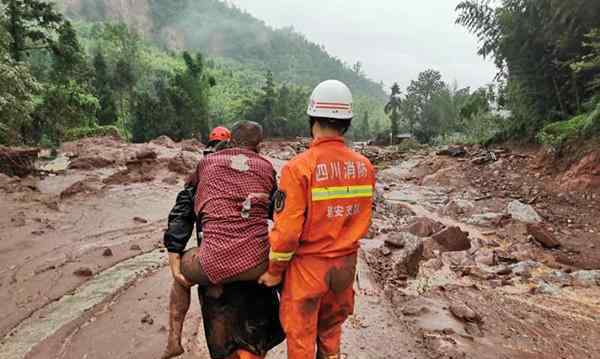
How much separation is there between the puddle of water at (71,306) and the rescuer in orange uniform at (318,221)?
101 inches

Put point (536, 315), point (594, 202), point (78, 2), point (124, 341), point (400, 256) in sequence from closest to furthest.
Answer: point (124, 341) → point (536, 315) → point (400, 256) → point (594, 202) → point (78, 2)

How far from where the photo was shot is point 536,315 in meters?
3.93

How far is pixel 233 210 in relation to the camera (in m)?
1.89

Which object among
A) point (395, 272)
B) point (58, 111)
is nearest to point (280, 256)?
point (395, 272)

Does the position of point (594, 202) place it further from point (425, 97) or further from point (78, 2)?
point (78, 2)

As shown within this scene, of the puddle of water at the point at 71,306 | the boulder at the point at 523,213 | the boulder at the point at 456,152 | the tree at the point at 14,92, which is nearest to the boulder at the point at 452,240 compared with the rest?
the boulder at the point at 523,213

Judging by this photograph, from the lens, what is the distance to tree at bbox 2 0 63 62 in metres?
17.0

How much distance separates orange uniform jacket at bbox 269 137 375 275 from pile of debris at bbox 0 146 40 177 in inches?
460

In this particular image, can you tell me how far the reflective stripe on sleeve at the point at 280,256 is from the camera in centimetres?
180

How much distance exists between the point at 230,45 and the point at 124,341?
145483 mm

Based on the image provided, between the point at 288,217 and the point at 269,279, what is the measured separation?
33 centimetres

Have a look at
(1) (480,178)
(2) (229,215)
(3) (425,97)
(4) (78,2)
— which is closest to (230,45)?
(4) (78,2)

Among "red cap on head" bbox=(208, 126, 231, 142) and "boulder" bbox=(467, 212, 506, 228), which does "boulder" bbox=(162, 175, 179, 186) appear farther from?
"red cap on head" bbox=(208, 126, 231, 142)

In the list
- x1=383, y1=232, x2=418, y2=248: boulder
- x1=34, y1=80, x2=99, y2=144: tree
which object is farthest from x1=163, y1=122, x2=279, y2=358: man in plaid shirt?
x1=34, y1=80, x2=99, y2=144: tree
